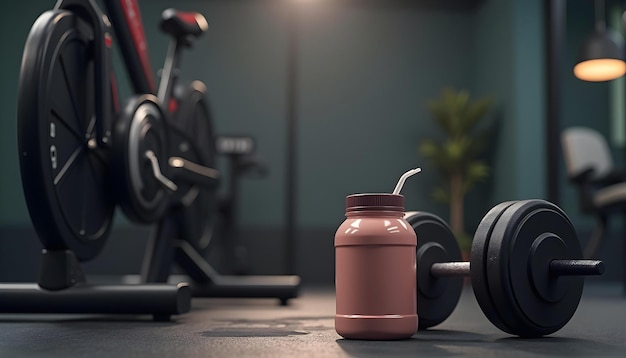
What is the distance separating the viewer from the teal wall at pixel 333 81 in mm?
6090

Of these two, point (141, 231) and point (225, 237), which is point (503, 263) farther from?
point (141, 231)

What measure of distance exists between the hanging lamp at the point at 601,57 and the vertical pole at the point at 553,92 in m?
→ 0.40

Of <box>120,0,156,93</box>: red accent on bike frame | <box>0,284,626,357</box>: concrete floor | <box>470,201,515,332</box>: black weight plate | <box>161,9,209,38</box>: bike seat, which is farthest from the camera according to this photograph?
<box>161,9,209,38</box>: bike seat

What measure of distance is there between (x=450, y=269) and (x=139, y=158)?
3.55 ft

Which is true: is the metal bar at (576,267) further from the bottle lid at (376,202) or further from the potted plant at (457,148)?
the potted plant at (457,148)

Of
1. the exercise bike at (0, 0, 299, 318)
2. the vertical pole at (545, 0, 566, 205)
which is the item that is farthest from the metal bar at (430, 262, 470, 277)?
the vertical pole at (545, 0, 566, 205)

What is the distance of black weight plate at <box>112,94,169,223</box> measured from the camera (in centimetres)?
212

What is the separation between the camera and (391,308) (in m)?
1.32

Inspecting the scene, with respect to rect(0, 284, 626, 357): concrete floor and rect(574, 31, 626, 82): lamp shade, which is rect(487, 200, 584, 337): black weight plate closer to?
rect(0, 284, 626, 357): concrete floor

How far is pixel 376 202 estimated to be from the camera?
1314 millimetres

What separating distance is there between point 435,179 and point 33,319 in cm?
455

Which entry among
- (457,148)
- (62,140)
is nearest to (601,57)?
(457,148)

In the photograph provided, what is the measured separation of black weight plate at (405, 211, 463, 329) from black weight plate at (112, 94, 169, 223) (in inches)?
36.4

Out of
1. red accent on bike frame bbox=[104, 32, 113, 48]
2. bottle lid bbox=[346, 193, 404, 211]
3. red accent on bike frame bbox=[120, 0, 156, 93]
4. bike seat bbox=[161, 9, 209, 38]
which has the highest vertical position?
bike seat bbox=[161, 9, 209, 38]
